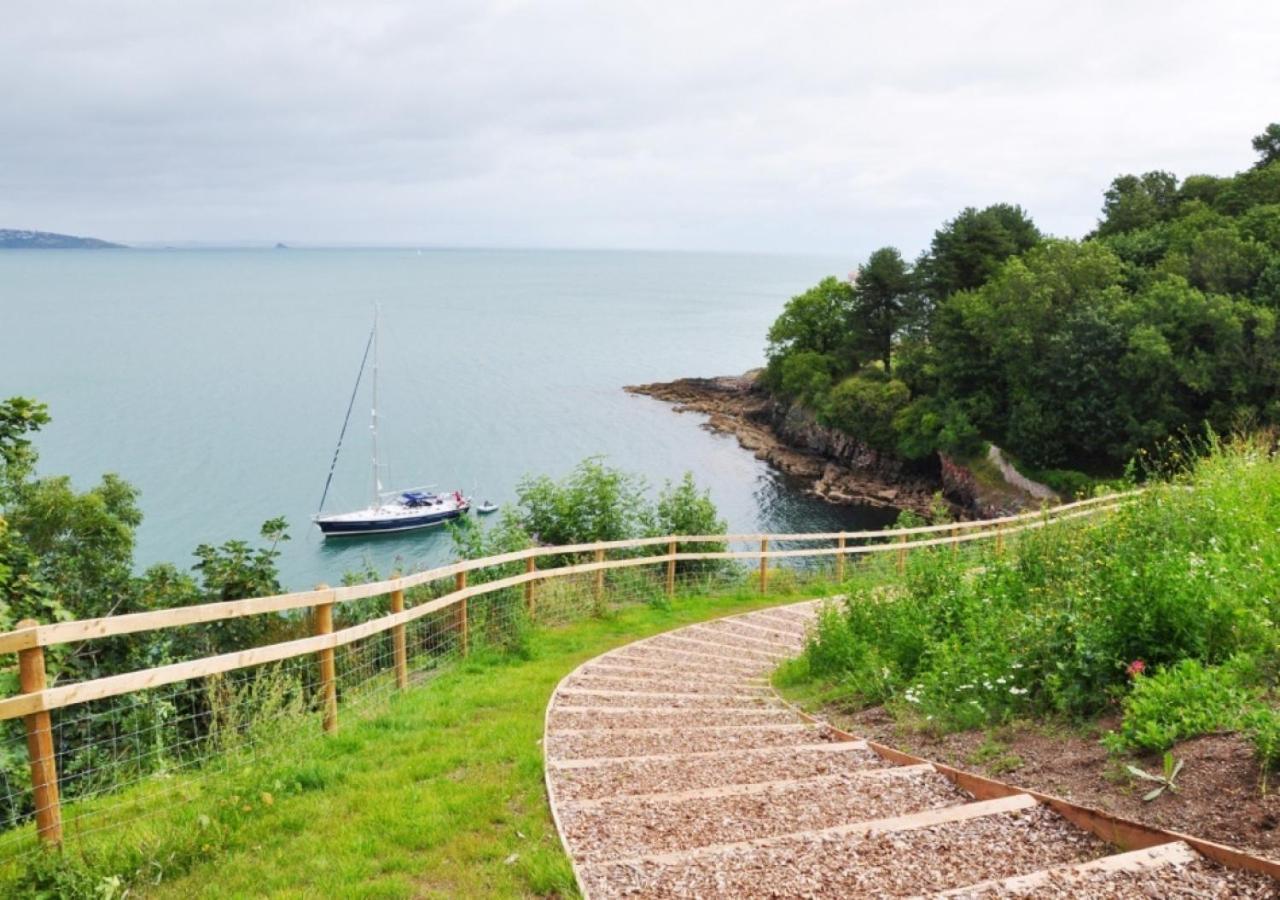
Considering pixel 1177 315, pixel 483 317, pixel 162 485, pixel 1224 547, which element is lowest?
pixel 162 485

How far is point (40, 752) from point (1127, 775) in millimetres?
5776

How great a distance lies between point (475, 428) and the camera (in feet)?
224

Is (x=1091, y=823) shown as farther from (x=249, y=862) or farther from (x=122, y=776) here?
(x=122, y=776)

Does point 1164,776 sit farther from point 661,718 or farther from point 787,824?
point 661,718

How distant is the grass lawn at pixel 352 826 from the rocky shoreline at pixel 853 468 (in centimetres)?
3658

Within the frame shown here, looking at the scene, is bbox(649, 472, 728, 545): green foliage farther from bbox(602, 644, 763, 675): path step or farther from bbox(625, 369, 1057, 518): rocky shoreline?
bbox(625, 369, 1057, 518): rocky shoreline

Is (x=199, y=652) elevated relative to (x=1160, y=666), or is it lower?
lower

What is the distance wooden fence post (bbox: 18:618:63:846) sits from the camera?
4.65 meters

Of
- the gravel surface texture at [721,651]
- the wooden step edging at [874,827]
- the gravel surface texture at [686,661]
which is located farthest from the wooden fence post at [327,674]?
the gravel surface texture at [721,651]

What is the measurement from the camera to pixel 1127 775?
15.3ft

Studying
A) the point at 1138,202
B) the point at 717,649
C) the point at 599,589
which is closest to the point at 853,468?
the point at 1138,202

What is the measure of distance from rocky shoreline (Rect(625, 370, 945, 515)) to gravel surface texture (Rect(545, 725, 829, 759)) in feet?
132

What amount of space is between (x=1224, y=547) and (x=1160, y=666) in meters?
2.23

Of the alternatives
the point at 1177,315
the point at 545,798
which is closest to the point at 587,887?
the point at 545,798
